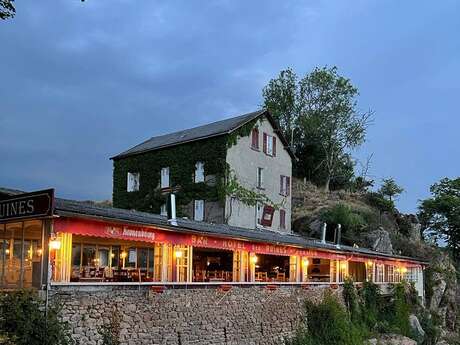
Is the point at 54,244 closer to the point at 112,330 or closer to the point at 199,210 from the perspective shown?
the point at 112,330

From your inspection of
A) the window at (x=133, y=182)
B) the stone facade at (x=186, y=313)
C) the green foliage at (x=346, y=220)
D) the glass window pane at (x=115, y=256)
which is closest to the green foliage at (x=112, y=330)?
the stone facade at (x=186, y=313)

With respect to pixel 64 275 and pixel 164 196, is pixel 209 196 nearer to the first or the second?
pixel 164 196

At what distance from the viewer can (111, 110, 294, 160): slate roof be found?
36406 millimetres

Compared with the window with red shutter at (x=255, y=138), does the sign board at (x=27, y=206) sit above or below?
below

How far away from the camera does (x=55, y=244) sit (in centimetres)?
1477

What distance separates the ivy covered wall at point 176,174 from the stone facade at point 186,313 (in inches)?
482

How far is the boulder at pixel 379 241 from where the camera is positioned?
42.8 meters

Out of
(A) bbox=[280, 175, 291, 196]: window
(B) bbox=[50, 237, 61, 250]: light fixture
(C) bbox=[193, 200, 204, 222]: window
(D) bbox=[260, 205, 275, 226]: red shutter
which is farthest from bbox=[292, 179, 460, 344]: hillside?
(B) bbox=[50, 237, 61, 250]: light fixture

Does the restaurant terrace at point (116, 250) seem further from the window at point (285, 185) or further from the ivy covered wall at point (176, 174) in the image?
the window at point (285, 185)

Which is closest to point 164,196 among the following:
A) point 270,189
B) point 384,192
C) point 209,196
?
point 209,196

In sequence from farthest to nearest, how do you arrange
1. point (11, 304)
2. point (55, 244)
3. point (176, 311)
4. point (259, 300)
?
point (259, 300)
point (176, 311)
point (55, 244)
point (11, 304)

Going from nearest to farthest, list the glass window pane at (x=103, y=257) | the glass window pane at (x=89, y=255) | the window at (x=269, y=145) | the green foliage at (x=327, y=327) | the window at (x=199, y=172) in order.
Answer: the glass window pane at (x=89, y=255) → the glass window pane at (x=103, y=257) → the green foliage at (x=327, y=327) → the window at (x=199, y=172) → the window at (x=269, y=145)

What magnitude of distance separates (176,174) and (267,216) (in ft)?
23.0

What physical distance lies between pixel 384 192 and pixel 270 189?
19.7 m
